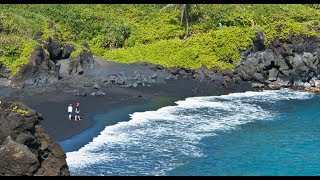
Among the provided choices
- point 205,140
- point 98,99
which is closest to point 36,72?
point 98,99

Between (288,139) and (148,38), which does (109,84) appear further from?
(288,139)

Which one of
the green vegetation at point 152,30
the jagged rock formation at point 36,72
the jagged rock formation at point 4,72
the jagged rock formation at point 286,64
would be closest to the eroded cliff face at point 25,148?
the jagged rock formation at point 36,72

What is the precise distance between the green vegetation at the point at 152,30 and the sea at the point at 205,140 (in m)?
11.8

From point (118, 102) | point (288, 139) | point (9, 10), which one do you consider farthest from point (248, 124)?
point (9, 10)

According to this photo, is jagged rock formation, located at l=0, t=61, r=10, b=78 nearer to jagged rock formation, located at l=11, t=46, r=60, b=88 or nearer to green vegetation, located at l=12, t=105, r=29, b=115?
jagged rock formation, located at l=11, t=46, r=60, b=88

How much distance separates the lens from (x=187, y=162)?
88.6 feet

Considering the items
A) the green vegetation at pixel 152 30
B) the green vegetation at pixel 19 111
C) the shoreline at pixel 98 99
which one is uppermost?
the green vegetation at pixel 152 30

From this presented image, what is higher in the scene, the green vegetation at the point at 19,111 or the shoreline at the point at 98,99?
the green vegetation at the point at 19,111

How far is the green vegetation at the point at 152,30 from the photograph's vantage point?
53.3 m

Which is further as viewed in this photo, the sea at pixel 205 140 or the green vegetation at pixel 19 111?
the sea at pixel 205 140

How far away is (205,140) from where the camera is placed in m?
31.6

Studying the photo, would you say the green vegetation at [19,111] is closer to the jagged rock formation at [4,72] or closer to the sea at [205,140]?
the sea at [205,140]

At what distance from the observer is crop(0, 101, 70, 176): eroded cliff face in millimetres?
18625

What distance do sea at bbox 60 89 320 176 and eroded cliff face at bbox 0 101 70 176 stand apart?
3576 millimetres
